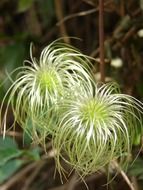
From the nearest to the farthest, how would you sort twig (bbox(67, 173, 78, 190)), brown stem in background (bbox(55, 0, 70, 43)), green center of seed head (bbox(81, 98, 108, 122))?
green center of seed head (bbox(81, 98, 108, 122)) < twig (bbox(67, 173, 78, 190)) < brown stem in background (bbox(55, 0, 70, 43))

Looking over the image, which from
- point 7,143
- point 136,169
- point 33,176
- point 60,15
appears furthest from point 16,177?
point 60,15

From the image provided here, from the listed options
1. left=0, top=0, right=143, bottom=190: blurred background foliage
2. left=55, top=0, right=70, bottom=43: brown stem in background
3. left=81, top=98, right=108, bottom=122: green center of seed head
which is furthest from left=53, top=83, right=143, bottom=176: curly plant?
left=55, top=0, right=70, bottom=43: brown stem in background

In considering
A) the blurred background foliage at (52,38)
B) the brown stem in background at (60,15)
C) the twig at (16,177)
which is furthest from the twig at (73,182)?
the brown stem in background at (60,15)

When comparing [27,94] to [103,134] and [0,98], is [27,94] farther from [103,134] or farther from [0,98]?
[0,98]

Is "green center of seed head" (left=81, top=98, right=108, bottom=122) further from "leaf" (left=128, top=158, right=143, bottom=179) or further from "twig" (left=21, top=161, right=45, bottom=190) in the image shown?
"twig" (left=21, top=161, right=45, bottom=190)

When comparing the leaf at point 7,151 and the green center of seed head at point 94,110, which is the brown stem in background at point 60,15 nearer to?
the leaf at point 7,151

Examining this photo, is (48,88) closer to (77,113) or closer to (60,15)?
(77,113)
